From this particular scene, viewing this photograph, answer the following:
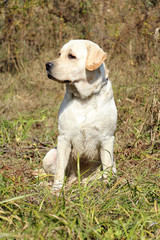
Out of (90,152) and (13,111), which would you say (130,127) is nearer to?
(90,152)

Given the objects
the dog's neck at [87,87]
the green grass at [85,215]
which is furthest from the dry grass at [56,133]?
the dog's neck at [87,87]

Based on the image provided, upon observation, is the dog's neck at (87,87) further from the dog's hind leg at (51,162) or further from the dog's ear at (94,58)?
the dog's hind leg at (51,162)

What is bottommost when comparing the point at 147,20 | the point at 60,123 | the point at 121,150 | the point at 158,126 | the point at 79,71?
the point at 121,150

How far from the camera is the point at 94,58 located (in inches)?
101

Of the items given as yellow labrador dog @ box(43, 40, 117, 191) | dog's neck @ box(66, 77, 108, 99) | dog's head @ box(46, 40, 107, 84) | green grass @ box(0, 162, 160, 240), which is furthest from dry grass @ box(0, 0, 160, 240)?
dog's head @ box(46, 40, 107, 84)

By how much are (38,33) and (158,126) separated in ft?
13.0

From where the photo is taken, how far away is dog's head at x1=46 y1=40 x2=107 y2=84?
260 cm

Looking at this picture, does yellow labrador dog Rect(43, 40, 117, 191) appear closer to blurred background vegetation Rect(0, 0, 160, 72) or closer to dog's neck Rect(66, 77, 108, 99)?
dog's neck Rect(66, 77, 108, 99)

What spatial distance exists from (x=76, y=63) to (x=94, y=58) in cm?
Result: 18

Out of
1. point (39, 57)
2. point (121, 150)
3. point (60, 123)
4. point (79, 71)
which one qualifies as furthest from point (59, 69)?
point (39, 57)

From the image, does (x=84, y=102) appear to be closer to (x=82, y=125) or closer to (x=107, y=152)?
(x=82, y=125)

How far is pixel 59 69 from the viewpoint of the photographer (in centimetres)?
262

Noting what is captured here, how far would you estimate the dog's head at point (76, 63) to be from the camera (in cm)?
260

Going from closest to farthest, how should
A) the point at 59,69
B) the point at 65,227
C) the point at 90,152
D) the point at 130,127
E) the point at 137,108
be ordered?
the point at 65,227 < the point at 59,69 < the point at 90,152 < the point at 130,127 < the point at 137,108
